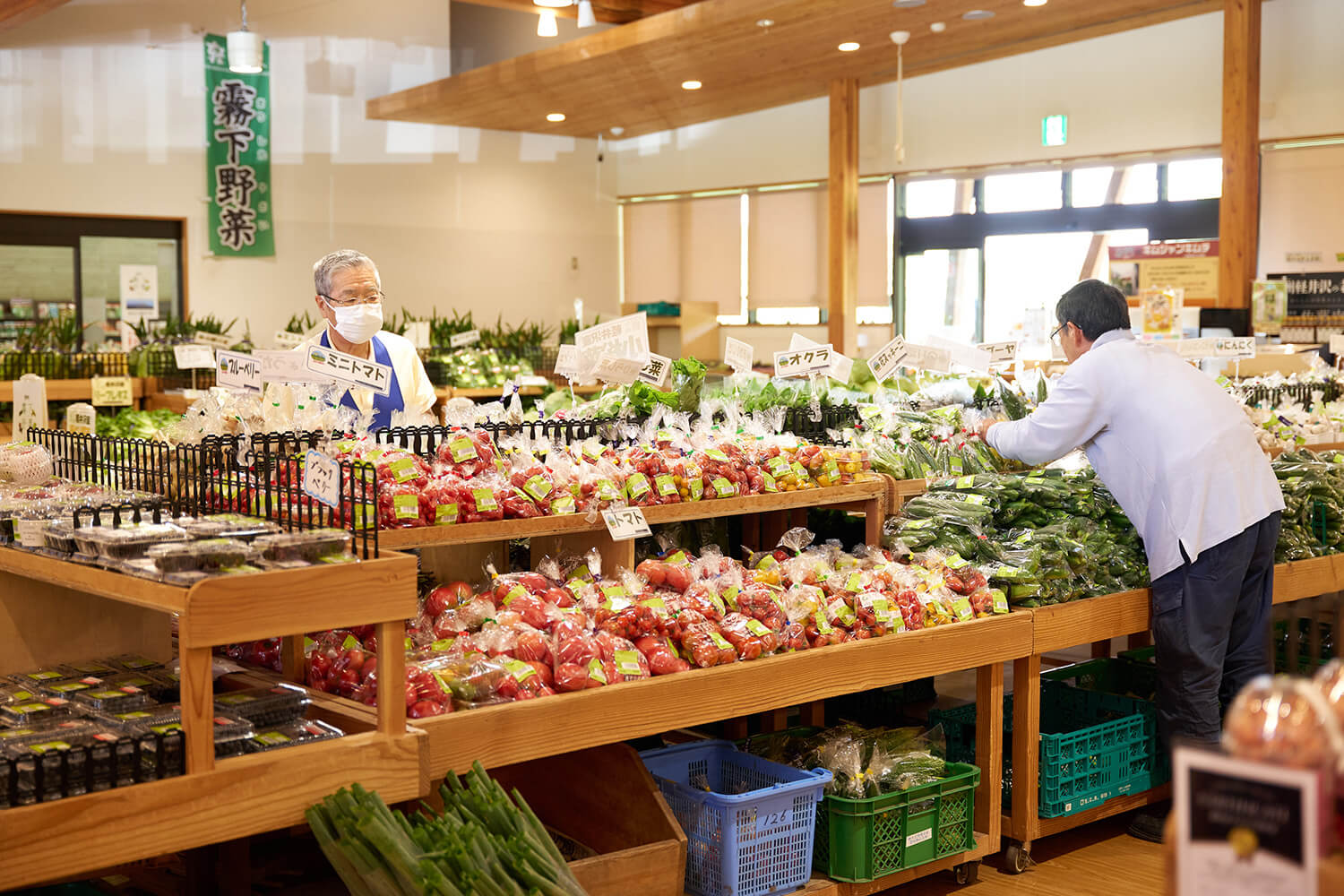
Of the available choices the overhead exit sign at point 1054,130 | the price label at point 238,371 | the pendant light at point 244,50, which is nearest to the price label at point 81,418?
the price label at point 238,371

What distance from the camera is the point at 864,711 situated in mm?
4484

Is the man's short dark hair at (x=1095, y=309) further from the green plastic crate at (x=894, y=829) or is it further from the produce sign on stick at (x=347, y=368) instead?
the produce sign on stick at (x=347, y=368)

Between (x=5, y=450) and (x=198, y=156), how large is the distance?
7893 millimetres

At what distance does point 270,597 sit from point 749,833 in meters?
1.28

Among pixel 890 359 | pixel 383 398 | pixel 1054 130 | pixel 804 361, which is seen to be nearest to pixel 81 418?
pixel 383 398

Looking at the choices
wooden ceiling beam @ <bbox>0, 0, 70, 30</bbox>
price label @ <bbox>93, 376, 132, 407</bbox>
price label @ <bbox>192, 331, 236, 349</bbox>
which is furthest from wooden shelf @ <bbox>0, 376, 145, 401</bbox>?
wooden ceiling beam @ <bbox>0, 0, 70, 30</bbox>

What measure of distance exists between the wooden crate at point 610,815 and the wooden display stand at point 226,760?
1.69ft

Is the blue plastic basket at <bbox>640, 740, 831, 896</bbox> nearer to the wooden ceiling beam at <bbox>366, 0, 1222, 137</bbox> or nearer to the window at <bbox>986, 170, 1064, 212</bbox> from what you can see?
the wooden ceiling beam at <bbox>366, 0, 1222, 137</bbox>

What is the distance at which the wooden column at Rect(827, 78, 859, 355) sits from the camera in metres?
9.83

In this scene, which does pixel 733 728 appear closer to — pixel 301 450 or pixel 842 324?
pixel 301 450

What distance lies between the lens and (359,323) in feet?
13.0

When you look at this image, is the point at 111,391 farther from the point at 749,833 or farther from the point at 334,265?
the point at 749,833

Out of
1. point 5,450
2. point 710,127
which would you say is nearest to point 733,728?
point 5,450

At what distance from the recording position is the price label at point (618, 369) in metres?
4.12
